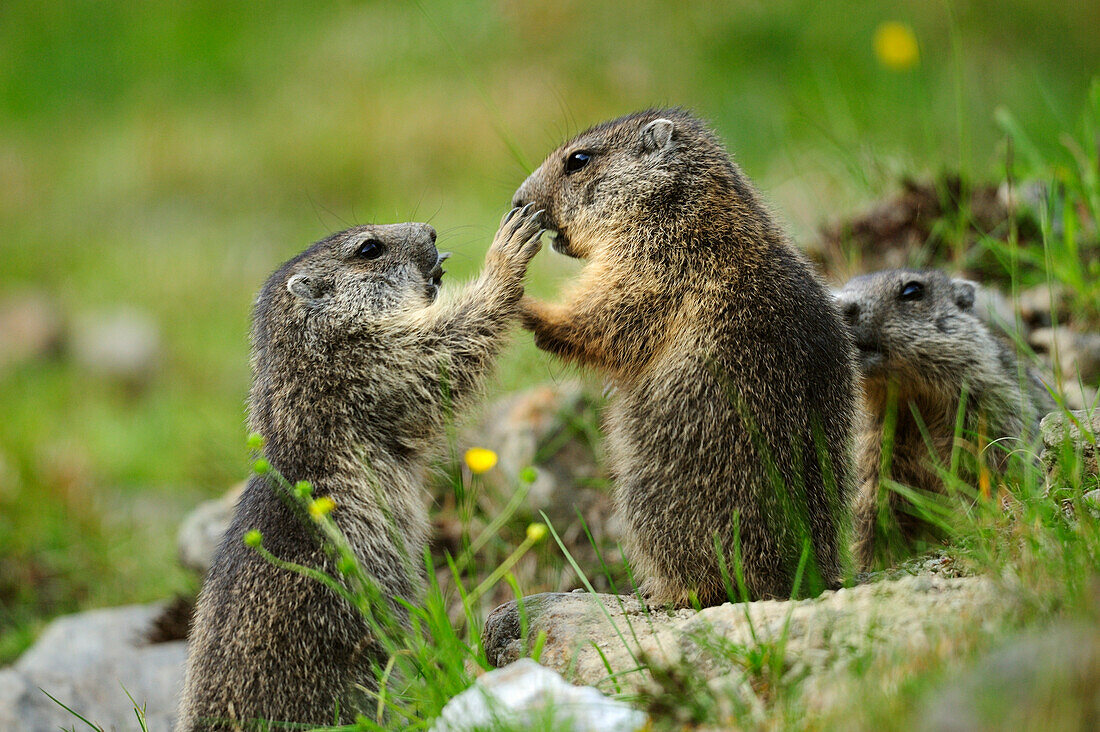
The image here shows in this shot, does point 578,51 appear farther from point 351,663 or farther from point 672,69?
point 351,663

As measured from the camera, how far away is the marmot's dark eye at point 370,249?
5.29 m

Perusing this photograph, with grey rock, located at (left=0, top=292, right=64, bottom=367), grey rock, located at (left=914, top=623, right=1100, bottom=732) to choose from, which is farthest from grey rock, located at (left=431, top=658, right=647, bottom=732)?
grey rock, located at (left=0, top=292, right=64, bottom=367)

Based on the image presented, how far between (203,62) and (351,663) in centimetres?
1479

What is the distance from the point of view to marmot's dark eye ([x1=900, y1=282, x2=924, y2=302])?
17.7 feet

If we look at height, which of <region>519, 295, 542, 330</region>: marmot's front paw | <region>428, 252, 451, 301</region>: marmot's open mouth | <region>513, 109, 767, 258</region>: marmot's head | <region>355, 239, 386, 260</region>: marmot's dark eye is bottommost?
<region>519, 295, 542, 330</region>: marmot's front paw

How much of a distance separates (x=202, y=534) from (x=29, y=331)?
337 inches

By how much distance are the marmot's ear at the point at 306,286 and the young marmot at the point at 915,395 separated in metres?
2.62

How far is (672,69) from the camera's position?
14594 millimetres

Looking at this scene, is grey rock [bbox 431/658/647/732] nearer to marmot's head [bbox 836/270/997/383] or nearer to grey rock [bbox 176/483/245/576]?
marmot's head [bbox 836/270/997/383]

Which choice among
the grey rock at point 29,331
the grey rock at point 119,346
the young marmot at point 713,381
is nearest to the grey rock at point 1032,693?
the young marmot at point 713,381

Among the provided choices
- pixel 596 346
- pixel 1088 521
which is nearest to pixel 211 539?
pixel 596 346

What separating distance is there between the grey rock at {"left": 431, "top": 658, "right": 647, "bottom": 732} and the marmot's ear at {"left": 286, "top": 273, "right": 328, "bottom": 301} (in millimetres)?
2486

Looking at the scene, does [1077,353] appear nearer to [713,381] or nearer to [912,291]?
[912,291]

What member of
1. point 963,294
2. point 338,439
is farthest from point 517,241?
point 963,294
